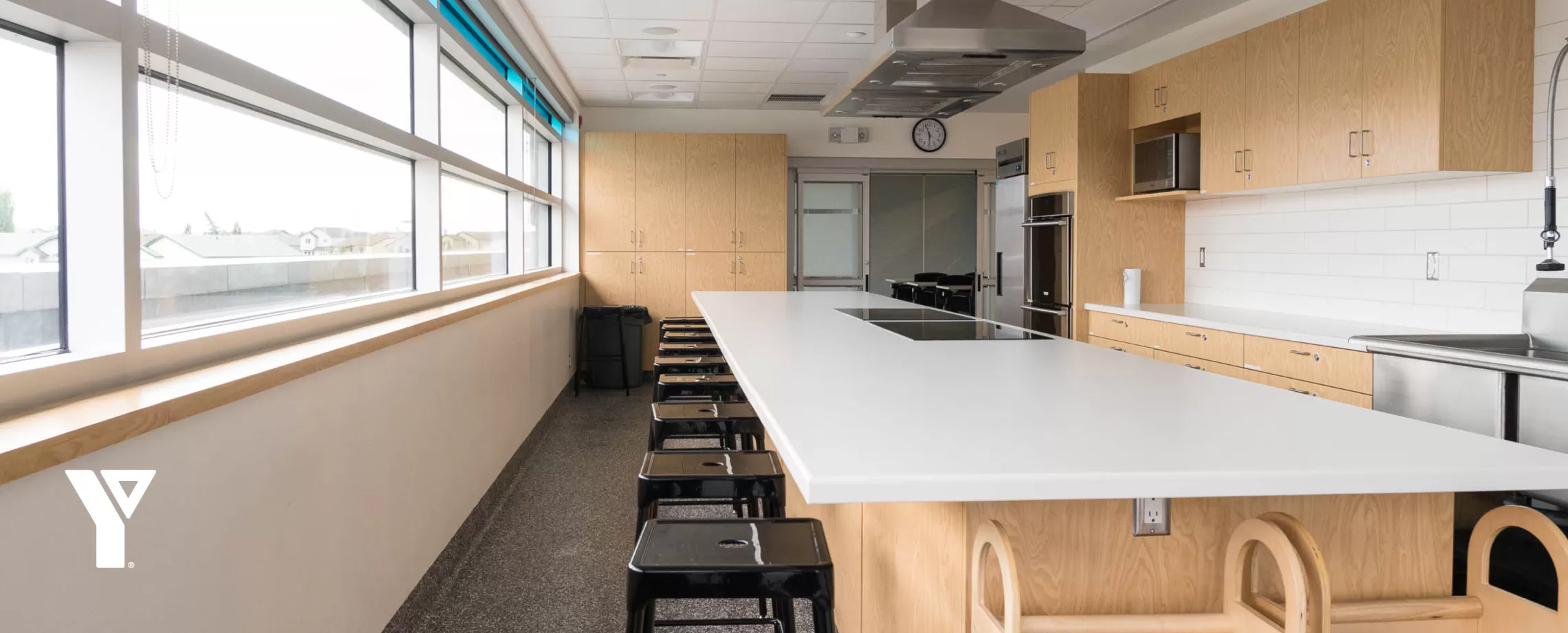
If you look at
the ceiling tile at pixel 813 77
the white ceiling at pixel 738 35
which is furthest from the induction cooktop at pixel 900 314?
the ceiling tile at pixel 813 77

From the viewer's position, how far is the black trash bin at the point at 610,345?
7801 mm

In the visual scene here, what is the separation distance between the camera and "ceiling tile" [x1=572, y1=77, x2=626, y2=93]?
729cm

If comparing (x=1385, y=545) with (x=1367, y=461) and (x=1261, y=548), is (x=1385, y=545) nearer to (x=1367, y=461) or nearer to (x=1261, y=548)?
(x=1261, y=548)

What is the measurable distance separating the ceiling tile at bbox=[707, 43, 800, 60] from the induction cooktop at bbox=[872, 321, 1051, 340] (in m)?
3.00

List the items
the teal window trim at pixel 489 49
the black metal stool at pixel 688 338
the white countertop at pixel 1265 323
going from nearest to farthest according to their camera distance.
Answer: the white countertop at pixel 1265 323 < the teal window trim at pixel 489 49 < the black metal stool at pixel 688 338

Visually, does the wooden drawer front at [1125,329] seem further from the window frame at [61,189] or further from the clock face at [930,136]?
the window frame at [61,189]

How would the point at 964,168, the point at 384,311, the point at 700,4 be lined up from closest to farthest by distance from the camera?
the point at 384,311, the point at 700,4, the point at 964,168

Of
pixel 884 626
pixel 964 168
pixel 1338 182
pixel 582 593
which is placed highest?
pixel 964 168

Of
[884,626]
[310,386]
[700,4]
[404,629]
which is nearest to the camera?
[310,386]

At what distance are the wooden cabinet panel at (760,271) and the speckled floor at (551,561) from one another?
10.6ft

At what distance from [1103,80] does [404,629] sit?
488 centimetres

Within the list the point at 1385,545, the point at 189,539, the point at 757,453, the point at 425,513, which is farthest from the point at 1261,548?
the point at 425,513

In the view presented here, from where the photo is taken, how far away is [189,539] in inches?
58.7

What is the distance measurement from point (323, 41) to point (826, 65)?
4.33 metres
